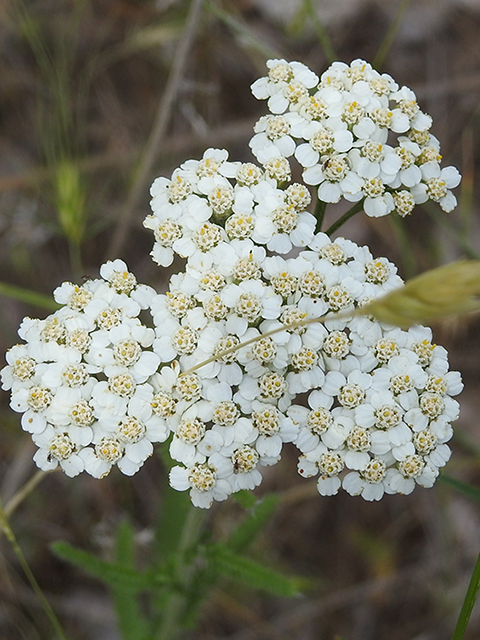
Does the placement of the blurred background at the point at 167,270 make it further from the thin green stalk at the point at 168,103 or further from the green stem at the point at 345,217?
the green stem at the point at 345,217

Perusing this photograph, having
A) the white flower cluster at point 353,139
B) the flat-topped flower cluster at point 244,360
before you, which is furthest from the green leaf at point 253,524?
the white flower cluster at point 353,139

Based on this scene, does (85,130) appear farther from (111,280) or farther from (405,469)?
(405,469)

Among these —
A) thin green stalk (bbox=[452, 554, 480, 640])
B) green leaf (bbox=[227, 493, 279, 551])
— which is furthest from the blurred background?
thin green stalk (bbox=[452, 554, 480, 640])

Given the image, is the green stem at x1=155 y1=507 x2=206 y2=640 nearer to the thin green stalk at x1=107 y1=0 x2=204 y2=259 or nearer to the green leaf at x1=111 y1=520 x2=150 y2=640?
the green leaf at x1=111 y1=520 x2=150 y2=640

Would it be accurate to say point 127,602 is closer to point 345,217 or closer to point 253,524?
point 253,524

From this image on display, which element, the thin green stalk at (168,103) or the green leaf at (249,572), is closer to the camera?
the green leaf at (249,572)

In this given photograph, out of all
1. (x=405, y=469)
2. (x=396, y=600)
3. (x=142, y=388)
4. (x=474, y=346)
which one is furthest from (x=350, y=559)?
(x=142, y=388)
